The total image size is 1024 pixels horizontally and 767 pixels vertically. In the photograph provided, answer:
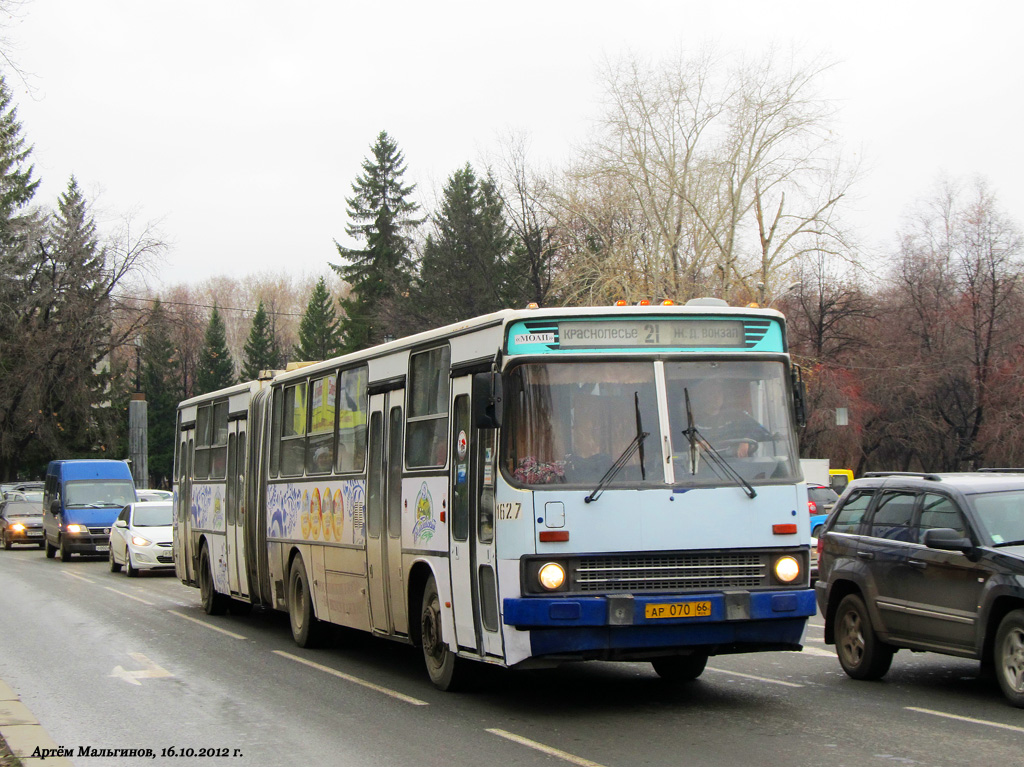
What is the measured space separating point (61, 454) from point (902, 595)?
56157 mm

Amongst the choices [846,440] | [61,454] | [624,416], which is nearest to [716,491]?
[624,416]

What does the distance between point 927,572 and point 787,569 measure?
1682 millimetres

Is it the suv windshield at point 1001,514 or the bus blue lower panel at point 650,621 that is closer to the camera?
the bus blue lower panel at point 650,621

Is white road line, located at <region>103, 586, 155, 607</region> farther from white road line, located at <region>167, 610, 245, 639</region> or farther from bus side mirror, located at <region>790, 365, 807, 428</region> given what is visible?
bus side mirror, located at <region>790, 365, 807, 428</region>

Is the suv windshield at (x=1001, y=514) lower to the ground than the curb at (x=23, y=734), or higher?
higher

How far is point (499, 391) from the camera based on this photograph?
9133 mm

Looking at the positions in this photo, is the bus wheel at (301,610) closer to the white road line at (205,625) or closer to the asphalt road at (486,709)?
the asphalt road at (486,709)

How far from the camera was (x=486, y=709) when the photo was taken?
989cm

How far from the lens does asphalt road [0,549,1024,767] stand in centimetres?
816

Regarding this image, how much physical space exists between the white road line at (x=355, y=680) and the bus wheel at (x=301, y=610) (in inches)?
15.3

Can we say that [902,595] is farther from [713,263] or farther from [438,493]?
[713,263]

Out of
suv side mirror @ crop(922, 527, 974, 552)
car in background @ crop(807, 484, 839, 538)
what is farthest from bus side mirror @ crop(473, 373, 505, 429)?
car in background @ crop(807, 484, 839, 538)

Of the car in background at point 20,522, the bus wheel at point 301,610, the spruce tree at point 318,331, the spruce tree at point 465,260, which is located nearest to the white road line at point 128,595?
the bus wheel at point 301,610

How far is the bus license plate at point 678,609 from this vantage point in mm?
9021
